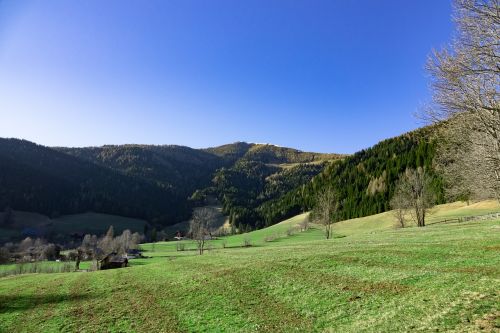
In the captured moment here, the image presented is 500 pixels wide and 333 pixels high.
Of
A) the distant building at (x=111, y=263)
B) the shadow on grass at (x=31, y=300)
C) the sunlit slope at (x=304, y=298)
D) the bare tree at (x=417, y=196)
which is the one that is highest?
the bare tree at (x=417, y=196)

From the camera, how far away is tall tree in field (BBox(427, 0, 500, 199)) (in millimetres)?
19891

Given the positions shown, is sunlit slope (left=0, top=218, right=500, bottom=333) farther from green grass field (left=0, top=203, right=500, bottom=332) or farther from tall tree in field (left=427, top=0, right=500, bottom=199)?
tall tree in field (left=427, top=0, right=500, bottom=199)

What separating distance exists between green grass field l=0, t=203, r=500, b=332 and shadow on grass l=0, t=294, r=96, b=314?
107 mm

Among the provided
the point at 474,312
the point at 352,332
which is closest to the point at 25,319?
the point at 352,332

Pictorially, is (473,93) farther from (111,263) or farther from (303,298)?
(111,263)

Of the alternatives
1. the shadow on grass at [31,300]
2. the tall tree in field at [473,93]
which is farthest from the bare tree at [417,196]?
Result: the shadow on grass at [31,300]

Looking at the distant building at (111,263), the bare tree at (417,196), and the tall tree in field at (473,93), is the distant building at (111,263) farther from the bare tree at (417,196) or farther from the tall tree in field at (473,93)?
the tall tree in field at (473,93)

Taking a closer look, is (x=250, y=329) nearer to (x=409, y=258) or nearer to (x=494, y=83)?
(x=409, y=258)

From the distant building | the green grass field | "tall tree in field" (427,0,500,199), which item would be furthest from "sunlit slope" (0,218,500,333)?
the distant building

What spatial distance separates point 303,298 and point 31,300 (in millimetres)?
25192

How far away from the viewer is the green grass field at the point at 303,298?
14.0 metres

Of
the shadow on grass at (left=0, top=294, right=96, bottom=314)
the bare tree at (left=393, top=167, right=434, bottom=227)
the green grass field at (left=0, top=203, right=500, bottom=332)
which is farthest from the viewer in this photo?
the bare tree at (left=393, top=167, right=434, bottom=227)

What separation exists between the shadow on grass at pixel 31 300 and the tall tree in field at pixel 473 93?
30.9 metres

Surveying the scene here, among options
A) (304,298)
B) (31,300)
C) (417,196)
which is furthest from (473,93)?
(417,196)
